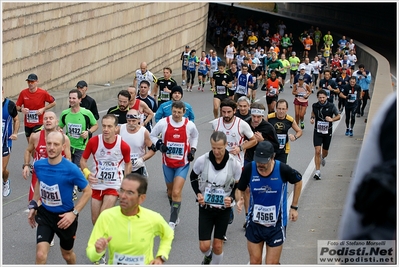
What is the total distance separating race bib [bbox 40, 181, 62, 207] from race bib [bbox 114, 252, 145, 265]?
2010 mm

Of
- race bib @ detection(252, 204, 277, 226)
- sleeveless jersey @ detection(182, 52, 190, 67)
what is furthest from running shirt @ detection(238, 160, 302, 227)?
sleeveless jersey @ detection(182, 52, 190, 67)

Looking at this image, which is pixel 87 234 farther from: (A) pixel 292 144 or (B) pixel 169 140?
(A) pixel 292 144

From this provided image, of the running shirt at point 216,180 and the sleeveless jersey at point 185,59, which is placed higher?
the running shirt at point 216,180

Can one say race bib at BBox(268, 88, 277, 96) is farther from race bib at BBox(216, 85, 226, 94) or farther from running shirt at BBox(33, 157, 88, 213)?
running shirt at BBox(33, 157, 88, 213)

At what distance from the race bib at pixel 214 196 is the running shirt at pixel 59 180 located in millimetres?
1405

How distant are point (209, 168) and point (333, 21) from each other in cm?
6801

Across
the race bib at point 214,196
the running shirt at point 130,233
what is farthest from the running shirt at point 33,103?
the running shirt at point 130,233

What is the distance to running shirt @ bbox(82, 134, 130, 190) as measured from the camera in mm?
8859

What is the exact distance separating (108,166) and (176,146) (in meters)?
1.57

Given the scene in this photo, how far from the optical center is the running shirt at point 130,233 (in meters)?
5.36

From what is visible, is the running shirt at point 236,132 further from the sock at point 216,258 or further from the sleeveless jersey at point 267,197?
the sleeveless jersey at point 267,197

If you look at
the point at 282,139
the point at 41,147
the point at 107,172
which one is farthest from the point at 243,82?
the point at 107,172

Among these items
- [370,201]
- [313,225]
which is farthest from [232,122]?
[370,201]

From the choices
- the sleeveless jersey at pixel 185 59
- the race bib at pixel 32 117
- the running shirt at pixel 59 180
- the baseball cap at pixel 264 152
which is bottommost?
the sleeveless jersey at pixel 185 59
